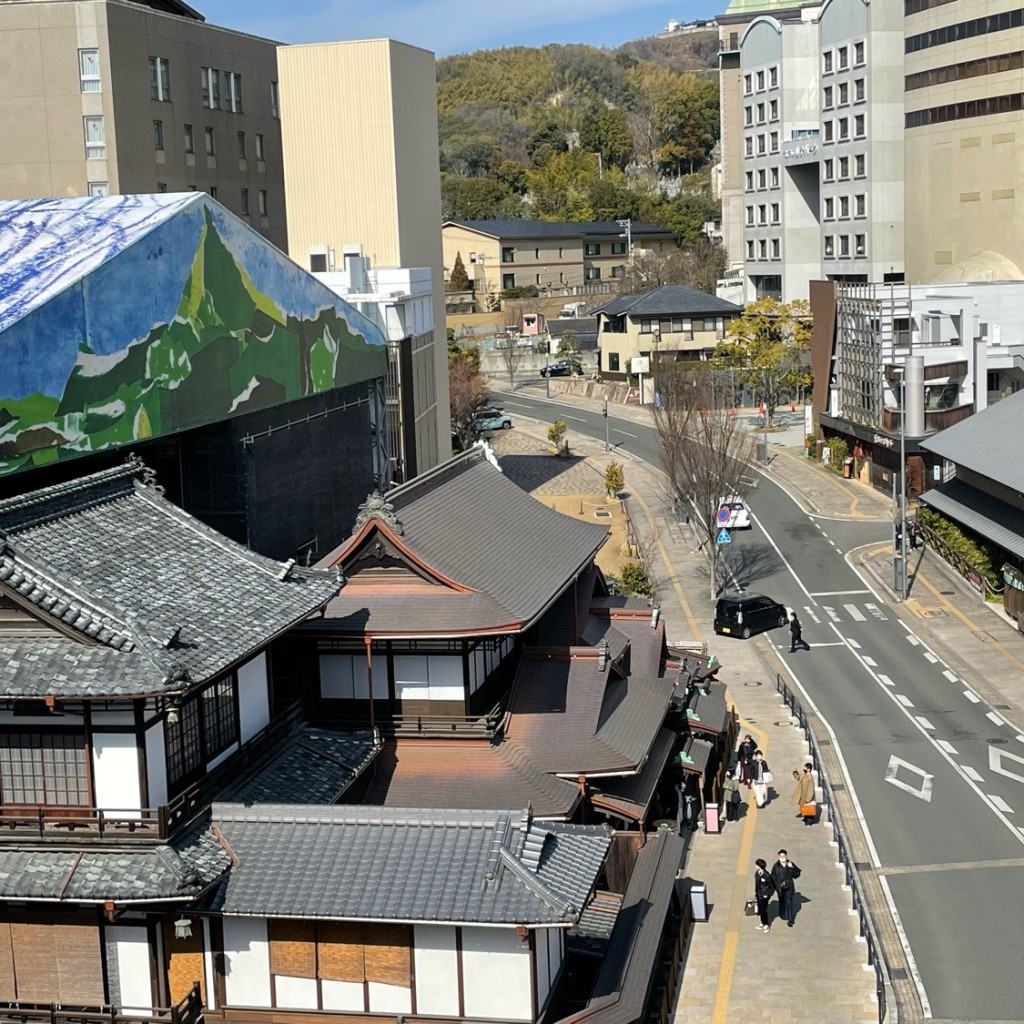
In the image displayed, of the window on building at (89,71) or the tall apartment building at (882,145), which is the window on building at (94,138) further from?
the tall apartment building at (882,145)

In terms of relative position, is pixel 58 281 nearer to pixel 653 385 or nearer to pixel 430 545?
pixel 430 545

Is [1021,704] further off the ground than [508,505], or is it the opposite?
[508,505]

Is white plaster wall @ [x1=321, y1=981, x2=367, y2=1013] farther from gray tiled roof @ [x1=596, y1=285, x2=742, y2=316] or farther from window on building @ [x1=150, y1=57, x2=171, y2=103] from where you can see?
gray tiled roof @ [x1=596, y1=285, x2=742, y2=316]

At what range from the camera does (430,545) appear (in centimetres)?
3225

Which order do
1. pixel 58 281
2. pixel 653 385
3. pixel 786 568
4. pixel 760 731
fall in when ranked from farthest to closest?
pixel 653 385 → pixel 786 568 → pixel 760 731 → pixel 58 281

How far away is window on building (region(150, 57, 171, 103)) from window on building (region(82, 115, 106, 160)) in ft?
10.9

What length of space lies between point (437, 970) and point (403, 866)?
1640mm

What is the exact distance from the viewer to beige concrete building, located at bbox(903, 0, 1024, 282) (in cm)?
9675

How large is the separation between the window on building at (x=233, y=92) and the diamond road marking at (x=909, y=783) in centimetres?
4740

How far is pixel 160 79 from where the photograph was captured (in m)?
67.5

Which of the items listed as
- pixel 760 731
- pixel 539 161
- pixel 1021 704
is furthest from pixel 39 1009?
pixel 539 161

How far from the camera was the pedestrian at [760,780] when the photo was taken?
3866cm

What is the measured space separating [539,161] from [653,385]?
91758 millimetres

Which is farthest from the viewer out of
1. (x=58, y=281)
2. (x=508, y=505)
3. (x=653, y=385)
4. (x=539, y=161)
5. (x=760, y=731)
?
(x=539, y=161)
